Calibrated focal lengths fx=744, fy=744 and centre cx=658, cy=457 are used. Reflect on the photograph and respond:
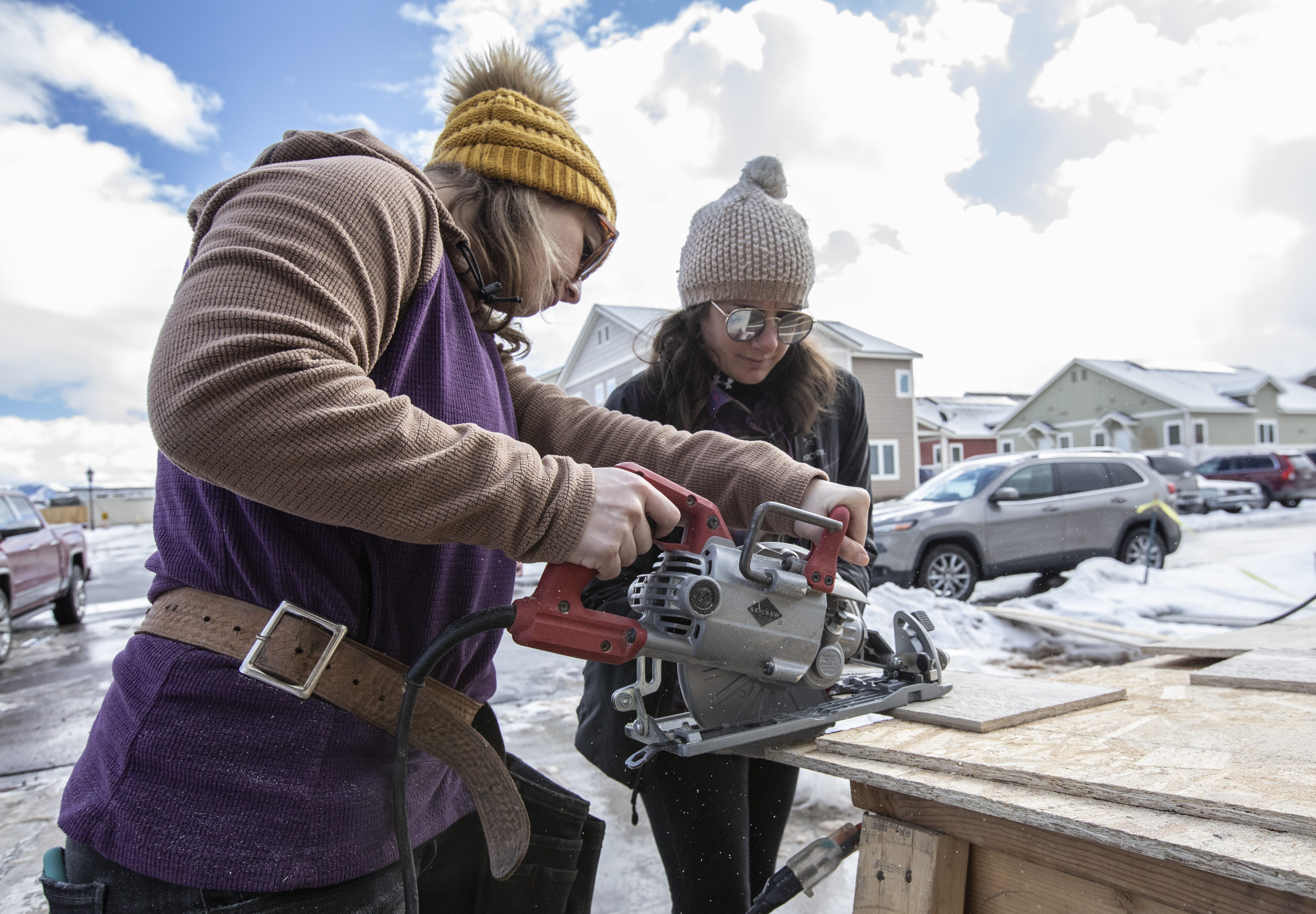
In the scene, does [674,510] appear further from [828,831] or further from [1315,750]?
[828,831]

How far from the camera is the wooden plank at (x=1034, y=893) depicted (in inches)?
33.3

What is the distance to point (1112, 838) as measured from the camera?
76cm

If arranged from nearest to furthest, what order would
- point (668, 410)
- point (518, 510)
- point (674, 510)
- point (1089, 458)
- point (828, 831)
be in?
1. point (518, 510)
2. point (674, 510)
3. point (668, 410)
4. point (828, 831)
5. point (1089, 458)

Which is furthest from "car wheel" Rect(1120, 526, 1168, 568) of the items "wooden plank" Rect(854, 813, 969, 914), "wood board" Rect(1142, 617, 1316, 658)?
"wooden plank" Rect(854, 813, 969, 914)

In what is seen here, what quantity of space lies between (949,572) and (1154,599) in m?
1.65

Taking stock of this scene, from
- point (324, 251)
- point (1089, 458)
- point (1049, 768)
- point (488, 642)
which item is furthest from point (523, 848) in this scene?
point (1089, 458)

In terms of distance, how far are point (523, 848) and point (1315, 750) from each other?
1.05 m

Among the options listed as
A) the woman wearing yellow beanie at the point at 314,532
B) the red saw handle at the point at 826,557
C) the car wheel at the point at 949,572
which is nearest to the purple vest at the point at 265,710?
the woman wearing yellow beanie at the point at 314,532

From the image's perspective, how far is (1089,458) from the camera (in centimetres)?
794

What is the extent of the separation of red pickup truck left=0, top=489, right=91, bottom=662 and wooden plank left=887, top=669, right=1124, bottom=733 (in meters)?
6.73

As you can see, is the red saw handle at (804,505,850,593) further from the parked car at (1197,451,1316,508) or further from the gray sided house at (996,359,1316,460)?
the gray sided house at (996,359,1316,460)

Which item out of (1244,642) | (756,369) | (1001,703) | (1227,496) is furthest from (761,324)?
(1227,496)

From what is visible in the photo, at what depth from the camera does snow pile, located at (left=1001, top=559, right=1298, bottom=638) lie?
5367 mm

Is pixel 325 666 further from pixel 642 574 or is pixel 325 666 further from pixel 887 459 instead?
pixel 887 459
